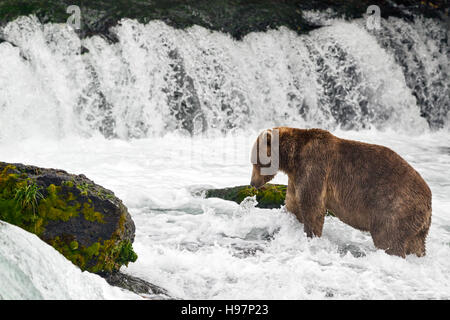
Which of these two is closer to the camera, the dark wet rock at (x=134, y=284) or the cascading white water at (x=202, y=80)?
the dark wet rock at (x=134, y=284)

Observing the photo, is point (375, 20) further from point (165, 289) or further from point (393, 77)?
point (165, 289)

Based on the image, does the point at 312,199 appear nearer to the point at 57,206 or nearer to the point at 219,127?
the point at 57,206

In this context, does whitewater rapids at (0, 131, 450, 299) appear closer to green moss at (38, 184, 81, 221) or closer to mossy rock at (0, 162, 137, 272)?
mossy rock at (0, 162, 137, 272)

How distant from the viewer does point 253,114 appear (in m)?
15.3

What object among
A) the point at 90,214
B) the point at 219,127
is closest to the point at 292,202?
the point at 90,214

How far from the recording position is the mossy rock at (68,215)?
4.35m

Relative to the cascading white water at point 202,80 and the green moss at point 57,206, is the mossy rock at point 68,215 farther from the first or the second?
the cascading white water at point 202,80

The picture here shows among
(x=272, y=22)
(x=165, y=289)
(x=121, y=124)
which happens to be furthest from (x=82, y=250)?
(x=272, y=22)

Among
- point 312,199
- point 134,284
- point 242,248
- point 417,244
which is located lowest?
point 242,248

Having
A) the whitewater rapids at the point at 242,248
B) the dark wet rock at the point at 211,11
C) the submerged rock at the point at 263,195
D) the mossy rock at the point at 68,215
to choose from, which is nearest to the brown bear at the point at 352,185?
the whitewater rapids at the point at 242,248

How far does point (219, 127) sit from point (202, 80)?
136 cm

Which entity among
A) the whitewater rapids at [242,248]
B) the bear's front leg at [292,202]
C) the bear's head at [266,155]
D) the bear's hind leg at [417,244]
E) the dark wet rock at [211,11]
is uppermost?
the dark wet rock at [211,11]

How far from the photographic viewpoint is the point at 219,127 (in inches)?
575

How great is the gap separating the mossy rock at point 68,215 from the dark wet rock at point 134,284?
0.23 feet
